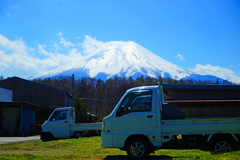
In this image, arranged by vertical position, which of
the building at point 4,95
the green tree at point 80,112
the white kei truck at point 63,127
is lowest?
the white kei truck at point 63,127

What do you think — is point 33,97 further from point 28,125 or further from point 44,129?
point 44,129

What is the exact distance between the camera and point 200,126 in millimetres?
8453

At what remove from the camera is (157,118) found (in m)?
8.56

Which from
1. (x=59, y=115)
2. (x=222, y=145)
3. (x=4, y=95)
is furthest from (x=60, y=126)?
(x=4, y=95)

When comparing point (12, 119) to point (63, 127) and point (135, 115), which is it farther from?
point (135, 115)

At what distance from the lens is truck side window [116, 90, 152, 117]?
28.8 ft

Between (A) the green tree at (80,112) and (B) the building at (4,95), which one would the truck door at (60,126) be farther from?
(A) the green tree at (80,112)

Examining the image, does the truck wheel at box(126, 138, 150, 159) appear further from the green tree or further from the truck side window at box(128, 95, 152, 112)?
the green tree

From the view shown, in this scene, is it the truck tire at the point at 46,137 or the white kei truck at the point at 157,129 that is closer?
the white kei truck at the point at 157,129

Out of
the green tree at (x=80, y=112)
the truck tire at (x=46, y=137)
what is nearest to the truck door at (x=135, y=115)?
the truck tire at (x=46, y=137)

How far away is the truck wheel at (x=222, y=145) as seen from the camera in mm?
8355

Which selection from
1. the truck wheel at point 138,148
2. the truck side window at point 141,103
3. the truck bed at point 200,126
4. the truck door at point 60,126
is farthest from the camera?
the truck door at point 60,126

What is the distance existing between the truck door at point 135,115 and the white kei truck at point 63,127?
954 centimetres

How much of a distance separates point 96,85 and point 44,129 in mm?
74525
